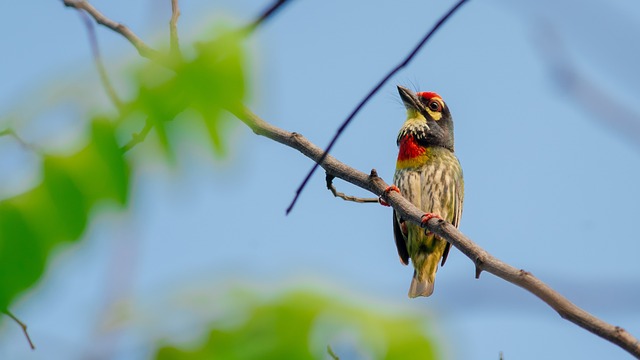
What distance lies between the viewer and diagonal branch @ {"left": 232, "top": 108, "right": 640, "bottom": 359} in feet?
9.72

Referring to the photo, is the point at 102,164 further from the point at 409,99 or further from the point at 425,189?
the point at 409,99

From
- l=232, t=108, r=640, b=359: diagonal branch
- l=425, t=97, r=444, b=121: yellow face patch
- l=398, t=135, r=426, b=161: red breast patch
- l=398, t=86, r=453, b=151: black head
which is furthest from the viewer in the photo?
l=425, t=97, r=444, b=121: yellow face patch

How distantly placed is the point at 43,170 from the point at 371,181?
3.57 metres

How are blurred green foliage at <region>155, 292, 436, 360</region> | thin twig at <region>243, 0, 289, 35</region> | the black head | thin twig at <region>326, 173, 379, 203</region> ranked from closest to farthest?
blurred green foliage at <region>155, 292, 436, 360</region> → thin twig at <region>243, 0, 289, 35</region> → thin twig at <region>326, 173, 379, 203</region> → the black head

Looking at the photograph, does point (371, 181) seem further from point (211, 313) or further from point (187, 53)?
point (211, 313)

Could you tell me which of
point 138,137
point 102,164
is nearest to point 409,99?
point 138,137

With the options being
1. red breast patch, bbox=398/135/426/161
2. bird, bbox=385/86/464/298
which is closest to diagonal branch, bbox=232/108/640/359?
bird, bbox=385/86/464/298

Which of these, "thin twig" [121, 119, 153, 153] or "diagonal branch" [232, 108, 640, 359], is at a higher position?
"diagonal branch" [232, 108, 640, 359]

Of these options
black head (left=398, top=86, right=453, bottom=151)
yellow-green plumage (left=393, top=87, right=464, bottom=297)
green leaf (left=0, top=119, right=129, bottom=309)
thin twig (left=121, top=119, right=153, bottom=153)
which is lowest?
green leaf (left=0, top=119, right=129, bottom=309)

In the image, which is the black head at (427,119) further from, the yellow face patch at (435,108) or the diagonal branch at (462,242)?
the diagonal branch at (462,242)

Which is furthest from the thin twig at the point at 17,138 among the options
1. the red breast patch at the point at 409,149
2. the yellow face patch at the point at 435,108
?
the yellow face patch at the point at 435,108

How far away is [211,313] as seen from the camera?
4.46ft

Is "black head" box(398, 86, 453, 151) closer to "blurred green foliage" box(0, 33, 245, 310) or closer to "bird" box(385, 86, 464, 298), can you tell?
"bird" box(385, 86, 464, 298)

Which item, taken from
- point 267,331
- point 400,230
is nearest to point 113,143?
point 267,331
